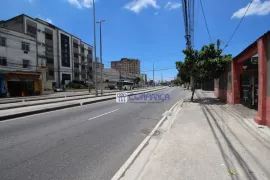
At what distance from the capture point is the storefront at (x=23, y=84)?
3200 centimetres

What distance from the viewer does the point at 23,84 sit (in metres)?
34.6

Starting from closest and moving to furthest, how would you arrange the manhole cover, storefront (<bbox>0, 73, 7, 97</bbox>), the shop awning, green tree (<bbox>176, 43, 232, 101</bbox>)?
1. the manhole cover
2. green tree (<bbox>176, 43, 232, 101</bbox>)
3. storefront (<bbox>0, 73, 7, 97</bbox>)
4. the shop awning

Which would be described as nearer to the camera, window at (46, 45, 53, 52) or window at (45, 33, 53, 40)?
window at (45, 33, 53, 40)

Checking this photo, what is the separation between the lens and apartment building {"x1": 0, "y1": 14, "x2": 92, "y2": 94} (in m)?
49.2

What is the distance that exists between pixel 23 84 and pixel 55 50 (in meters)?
28.1

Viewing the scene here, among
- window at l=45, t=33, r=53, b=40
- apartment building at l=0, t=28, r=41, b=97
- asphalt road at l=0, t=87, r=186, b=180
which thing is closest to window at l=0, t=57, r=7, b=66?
apartment building at l=0, t=28, r=41, b=97

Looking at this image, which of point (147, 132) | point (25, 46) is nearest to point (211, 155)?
point (147, 132)

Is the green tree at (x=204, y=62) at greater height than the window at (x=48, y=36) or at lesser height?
lesser

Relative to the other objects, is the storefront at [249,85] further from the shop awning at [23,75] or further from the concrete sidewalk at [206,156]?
the shop awning at [23,75]

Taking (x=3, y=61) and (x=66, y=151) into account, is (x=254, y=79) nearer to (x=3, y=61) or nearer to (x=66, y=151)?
(x=66, y=151)

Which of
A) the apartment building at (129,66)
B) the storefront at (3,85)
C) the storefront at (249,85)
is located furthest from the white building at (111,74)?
the storefront at (249,85)

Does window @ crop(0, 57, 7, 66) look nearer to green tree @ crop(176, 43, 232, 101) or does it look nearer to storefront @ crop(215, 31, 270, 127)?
green tree @ crop(176, 43, 232, 101)

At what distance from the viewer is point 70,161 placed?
4570mm

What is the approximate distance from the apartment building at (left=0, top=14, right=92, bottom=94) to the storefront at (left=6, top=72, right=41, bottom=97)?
17.0 ft
